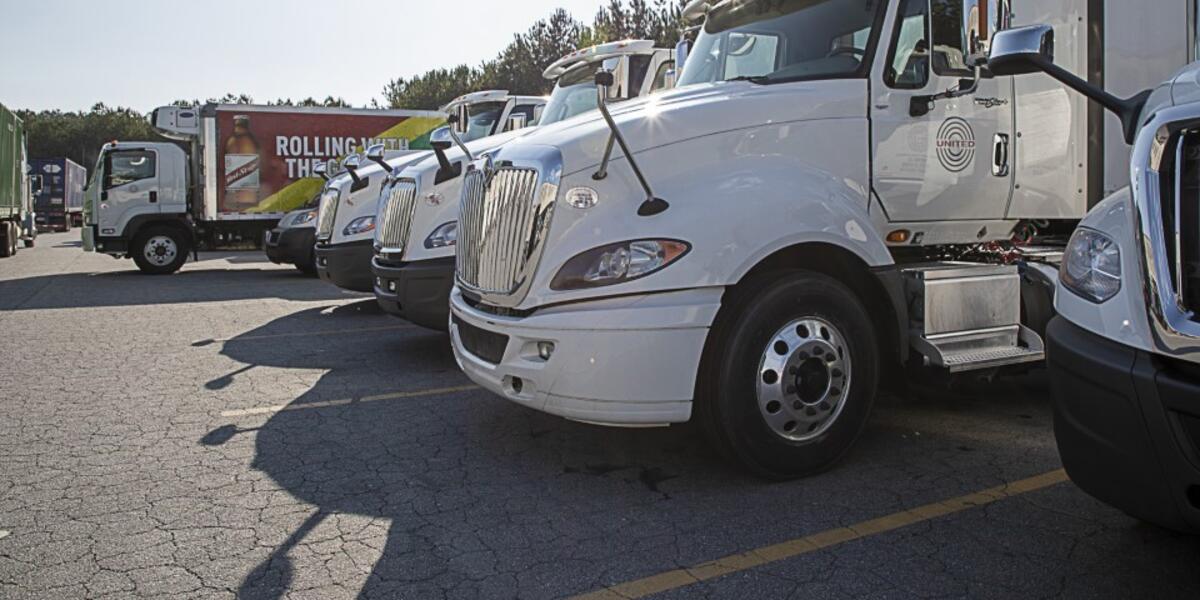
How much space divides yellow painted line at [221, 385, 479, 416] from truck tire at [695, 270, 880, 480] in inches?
111

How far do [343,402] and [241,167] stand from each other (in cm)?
1458

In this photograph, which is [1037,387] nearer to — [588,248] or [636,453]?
[636,453]

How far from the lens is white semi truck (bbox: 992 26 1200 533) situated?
263 cm

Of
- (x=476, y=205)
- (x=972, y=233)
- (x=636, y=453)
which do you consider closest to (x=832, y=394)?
(x=636, y=453)

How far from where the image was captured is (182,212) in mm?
18375

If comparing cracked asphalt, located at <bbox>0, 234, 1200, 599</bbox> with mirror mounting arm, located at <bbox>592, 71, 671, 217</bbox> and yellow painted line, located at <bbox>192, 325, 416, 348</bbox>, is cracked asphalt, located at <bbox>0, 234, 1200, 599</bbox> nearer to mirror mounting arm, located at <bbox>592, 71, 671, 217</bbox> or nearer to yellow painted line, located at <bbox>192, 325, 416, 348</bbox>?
mirror mounting arm, located at <bbox>592, 71, 671, 217</bbox>

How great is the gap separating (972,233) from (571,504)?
2.90 meters

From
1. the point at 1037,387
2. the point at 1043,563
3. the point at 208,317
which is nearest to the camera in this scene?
the point at 1043,563

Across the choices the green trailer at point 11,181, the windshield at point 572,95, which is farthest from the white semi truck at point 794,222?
the green trailer at point 11,181

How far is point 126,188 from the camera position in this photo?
1800cm

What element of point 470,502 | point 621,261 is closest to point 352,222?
point 470,502

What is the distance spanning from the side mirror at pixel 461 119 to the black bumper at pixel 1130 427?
9.86 metres

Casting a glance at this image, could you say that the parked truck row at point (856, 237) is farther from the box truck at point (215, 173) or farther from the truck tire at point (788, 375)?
the box truck at point (215, 173)

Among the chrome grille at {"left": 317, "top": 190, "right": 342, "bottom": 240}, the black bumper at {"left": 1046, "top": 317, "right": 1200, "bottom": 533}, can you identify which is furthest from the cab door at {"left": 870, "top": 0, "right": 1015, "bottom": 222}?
the chrome grille at {"left": 317, "top": 190, "right": 342, "bottom": 240}
